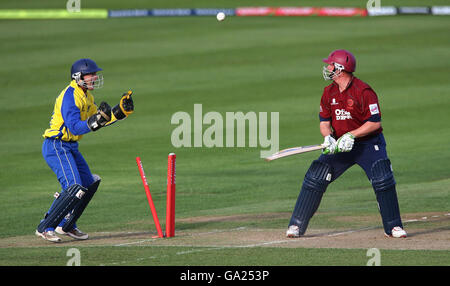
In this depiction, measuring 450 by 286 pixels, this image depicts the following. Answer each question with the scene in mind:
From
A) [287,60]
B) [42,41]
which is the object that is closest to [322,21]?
[287,60]

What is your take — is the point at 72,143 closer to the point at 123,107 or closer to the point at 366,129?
the point at 123,107

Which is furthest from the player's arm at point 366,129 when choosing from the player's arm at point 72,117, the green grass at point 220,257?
the player's arm at point 72,117

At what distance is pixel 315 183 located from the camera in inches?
381

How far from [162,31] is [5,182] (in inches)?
549

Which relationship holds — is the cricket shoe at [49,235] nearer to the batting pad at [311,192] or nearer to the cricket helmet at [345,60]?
the batting pad at [311,192]

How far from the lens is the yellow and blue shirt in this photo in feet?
31.8

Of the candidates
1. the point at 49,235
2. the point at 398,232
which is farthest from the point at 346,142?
the point at 49,235

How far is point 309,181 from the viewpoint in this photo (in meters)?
9.71

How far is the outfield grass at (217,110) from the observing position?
11414mm

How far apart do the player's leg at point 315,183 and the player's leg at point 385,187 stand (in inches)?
10.8

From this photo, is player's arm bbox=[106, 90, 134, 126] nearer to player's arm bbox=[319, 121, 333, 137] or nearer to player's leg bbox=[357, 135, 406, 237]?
player's arm bbox=[319, 121, 333, 137]

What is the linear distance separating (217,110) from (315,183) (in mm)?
9686

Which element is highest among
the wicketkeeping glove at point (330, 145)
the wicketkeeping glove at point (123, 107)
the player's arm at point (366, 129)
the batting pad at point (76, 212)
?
the wicketkeeping glove at point (123, 107)

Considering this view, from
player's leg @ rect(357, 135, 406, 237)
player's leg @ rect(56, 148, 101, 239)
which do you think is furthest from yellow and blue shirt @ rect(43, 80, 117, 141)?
player's leg @ rect(357, 135, 406, 237)
